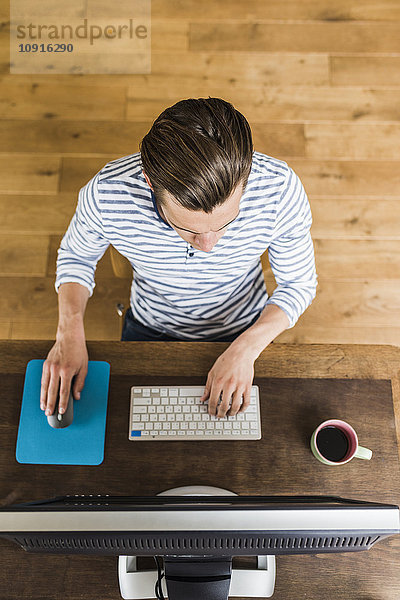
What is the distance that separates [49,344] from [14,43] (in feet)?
6.29

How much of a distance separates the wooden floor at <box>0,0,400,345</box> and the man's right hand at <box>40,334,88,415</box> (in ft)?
2.91

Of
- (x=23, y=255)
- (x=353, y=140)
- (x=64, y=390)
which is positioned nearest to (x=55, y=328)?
(x=23, y=255)

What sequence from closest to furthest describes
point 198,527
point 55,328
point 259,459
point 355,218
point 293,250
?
point 198,527, point 259,459, point 293,250, point 55,328, point 355,218

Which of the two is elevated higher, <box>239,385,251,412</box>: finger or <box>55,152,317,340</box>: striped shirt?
<box>55,152,317,340</box>: striped shirt

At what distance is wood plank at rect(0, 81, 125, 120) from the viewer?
7.54ft

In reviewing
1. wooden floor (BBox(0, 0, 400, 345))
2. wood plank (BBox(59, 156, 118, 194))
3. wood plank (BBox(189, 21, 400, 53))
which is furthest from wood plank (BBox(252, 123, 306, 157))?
wood plank (BBox(59, 156, 118, 194))

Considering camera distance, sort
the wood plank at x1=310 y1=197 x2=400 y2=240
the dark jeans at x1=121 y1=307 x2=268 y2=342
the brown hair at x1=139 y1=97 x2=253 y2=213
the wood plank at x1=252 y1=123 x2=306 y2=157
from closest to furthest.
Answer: the brown hair at x1=139 y1=97 x2=253 y2=213 → the dark jeans at x1=121 y1=307 x2=268 y2=342 → the wood plank at x1=310 y1=197 x2=400 y2=240 → the wood plank at x1=252 y1=123 x2=306 y2=157

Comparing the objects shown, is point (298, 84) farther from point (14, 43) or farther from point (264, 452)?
point (264, 452)

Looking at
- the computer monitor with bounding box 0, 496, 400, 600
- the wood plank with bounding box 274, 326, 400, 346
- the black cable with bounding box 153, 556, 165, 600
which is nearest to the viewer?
the computer monitor with bounding box 0, 496, 400, 600

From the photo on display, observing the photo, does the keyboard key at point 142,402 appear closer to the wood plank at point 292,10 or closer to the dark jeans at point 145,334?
the dark jeans at point 145,334

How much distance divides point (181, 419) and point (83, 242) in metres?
0.48

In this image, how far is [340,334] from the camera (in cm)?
203

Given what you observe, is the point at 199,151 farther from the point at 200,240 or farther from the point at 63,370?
the point at 63,370

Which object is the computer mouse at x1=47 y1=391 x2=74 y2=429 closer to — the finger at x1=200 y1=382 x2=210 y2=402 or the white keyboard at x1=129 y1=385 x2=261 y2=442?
the white keyboard at x1=129 y1=385 x2=261 y2=442
